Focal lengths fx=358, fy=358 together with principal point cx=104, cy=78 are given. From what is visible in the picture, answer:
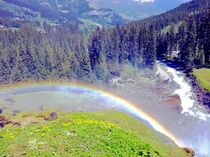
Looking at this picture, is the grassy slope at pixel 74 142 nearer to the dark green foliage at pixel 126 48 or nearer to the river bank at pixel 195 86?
the river bank at pixel 195 86

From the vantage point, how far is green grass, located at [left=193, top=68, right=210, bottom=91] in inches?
4235

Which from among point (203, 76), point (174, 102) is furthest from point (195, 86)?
point (174, 102)

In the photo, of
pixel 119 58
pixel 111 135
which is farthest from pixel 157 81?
pixel 111 135

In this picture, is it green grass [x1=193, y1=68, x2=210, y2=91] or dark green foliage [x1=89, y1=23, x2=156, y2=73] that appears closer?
green grass [x1=193, y1=68, x2=210, y2=91]

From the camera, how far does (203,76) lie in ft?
378

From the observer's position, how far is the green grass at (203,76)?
4235 inches

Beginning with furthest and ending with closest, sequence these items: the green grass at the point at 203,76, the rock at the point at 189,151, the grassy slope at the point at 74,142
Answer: the green grass at the point at 203,76
the rock at the point at 189,151
the grassy slope at the point at 74,142

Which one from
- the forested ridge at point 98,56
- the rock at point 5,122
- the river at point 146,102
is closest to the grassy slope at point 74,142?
the river at point 146,102

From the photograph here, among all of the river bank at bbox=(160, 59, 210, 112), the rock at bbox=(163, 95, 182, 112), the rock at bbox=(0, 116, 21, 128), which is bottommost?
the rock at bbox=(0, 116, 21, 128)

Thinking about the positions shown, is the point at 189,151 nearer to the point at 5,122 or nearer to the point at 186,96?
the point at 186,96

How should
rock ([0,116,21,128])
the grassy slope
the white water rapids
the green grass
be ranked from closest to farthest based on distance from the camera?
the grassy slope < the white water rapids < rock ([0,116,21,128]) < the green grass

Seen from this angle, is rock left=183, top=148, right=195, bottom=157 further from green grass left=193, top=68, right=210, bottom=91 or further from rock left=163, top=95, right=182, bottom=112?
green grass left=193, top=68, right=210, bottom=91

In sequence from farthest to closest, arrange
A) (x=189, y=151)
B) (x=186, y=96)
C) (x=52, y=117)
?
(x=186, y=96), (x=52, y=117), (x=189, y=151)

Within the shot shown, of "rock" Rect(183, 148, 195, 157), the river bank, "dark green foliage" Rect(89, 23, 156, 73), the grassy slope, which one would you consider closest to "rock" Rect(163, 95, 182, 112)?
the river bank
